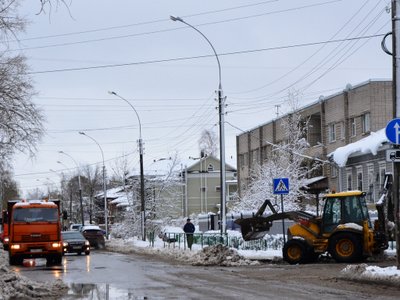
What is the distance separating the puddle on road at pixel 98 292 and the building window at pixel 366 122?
33182 millimetres

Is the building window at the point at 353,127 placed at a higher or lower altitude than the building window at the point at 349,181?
higher

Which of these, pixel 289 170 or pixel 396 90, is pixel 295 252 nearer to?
pixel 396 90

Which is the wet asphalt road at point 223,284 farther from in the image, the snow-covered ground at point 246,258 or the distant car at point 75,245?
the distant car at point 75,245

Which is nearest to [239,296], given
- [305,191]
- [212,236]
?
[212,236]

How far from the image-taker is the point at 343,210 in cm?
2344

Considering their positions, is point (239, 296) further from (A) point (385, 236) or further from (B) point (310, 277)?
(A) point (385, 236)

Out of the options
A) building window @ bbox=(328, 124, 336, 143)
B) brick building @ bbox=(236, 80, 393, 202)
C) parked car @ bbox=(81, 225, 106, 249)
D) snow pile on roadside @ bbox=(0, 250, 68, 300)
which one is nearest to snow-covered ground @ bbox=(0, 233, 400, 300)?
snow pile on roadside @ bbox=(0, 250, 68, 300)

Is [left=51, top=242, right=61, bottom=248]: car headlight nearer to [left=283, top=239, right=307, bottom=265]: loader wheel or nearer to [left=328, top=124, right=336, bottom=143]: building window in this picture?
[left=283, top=239, right=307, bottom=265]: loader wheel

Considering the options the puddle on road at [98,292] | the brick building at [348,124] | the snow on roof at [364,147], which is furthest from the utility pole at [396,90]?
the brick building at [348,124]

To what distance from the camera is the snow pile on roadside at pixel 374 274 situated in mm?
15406

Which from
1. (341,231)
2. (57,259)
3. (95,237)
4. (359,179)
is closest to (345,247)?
(341,231)

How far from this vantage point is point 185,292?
14.6 m

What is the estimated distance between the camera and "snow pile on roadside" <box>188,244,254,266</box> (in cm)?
2483

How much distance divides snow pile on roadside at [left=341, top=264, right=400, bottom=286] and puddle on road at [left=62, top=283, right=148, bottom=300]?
569cm
